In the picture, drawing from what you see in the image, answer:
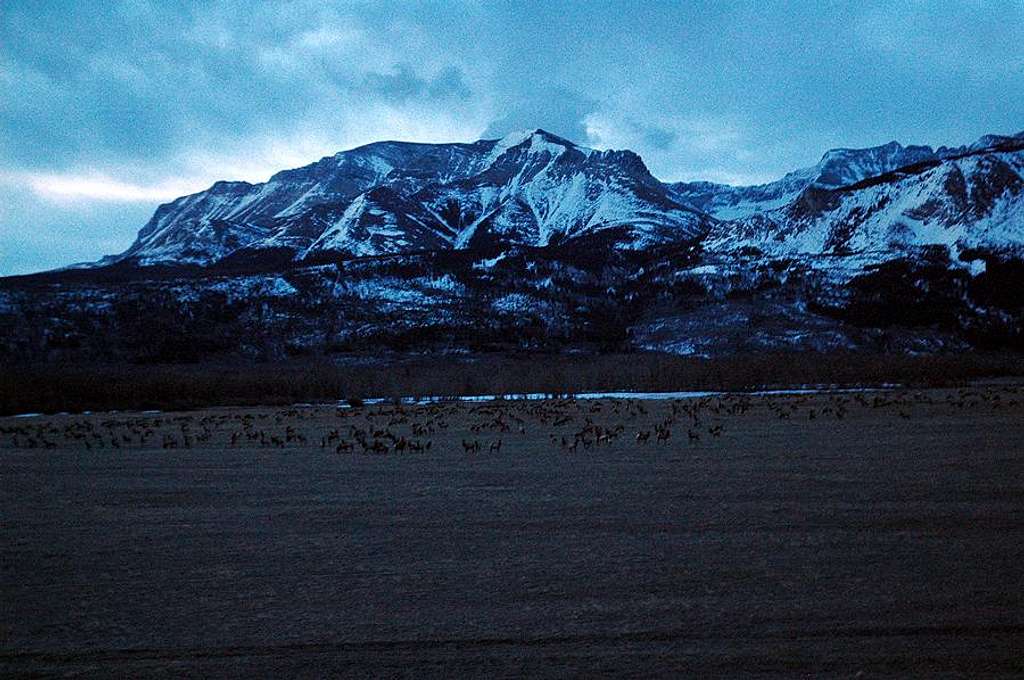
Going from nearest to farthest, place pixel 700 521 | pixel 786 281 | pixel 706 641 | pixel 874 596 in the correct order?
pixel 706 641
pixel 874 596
pixel 700 521
pixel 786 281

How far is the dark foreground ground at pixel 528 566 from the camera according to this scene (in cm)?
476

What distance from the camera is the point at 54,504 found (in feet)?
33.8

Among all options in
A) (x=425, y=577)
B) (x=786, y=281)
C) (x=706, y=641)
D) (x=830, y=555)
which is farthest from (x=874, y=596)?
(x=786, y=281)

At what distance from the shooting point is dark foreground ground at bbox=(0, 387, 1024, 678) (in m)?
4.76

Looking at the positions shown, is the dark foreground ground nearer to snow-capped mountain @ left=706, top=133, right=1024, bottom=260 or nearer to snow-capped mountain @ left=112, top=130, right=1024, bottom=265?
snow-capped mountain @ left=706, top=133, right=1024, bottom=260

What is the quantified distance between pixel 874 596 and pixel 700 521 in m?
2.71

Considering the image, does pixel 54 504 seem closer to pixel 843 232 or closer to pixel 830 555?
pixel 830 555

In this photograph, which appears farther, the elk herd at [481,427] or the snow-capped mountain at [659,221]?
the snow-capped mountain at [659,221]

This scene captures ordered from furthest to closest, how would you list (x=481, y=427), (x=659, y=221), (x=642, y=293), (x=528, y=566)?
(x=659, y=221), (x=642, y=293), (x=481, y=427), (x=528, y=566)

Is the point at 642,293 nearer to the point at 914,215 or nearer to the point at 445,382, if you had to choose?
the point at 914,215

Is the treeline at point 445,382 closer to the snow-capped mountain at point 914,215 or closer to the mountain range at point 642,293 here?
the mountain range at point 642,293

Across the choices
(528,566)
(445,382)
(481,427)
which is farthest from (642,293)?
(528,566)

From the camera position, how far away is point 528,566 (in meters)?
6.65

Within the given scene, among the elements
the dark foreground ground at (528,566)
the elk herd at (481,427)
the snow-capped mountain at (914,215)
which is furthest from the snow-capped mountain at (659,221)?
the dark foreground ground at (528,566)
